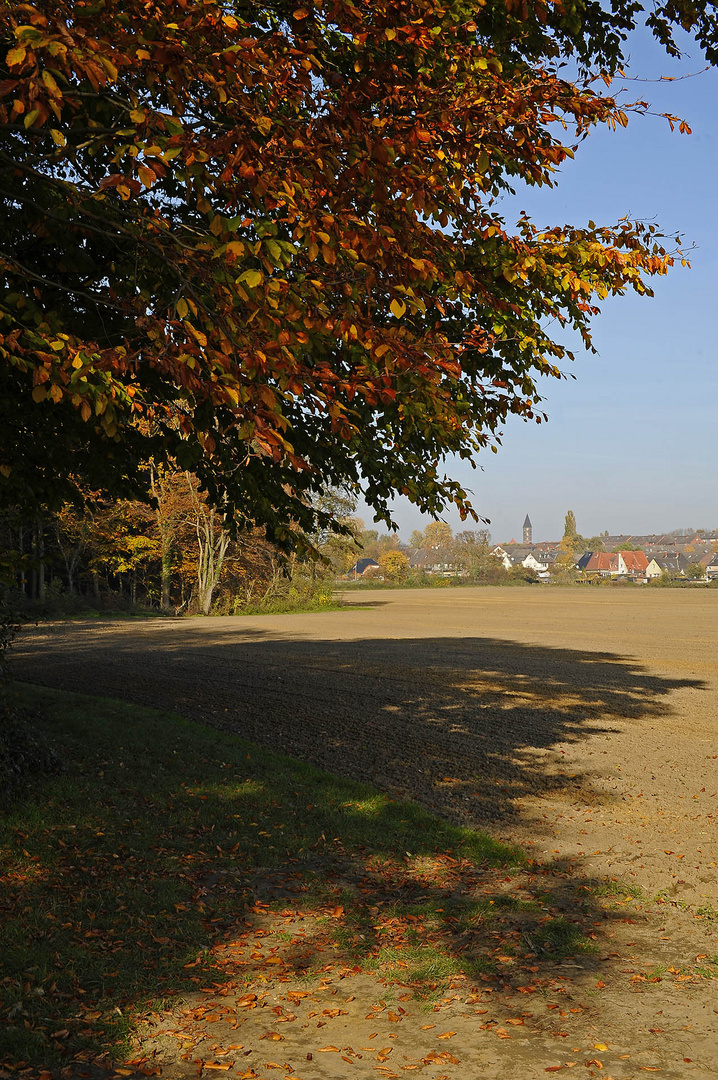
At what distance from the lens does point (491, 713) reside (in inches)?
506

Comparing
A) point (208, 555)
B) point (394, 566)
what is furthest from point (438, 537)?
point (208, 555)

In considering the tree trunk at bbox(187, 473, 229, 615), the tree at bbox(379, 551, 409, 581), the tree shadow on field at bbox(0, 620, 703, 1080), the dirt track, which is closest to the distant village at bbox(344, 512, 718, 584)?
the tree at bbox(379, 551, 409, 581)

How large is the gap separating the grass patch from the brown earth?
371 millimetres

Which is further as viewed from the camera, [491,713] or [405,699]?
[405,699]

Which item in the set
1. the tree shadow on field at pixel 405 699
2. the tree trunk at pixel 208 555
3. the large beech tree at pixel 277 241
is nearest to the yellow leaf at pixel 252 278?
the large beech tree at pixel 277 241

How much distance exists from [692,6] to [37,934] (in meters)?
9.25

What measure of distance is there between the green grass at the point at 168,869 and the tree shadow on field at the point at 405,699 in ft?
2.98

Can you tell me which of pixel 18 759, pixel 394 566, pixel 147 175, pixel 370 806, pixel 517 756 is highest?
pixel 147 175

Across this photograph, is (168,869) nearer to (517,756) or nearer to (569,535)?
(517,756)

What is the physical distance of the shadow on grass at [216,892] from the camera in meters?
4.70

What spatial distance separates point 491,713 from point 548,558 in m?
168

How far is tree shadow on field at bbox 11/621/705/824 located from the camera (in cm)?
938

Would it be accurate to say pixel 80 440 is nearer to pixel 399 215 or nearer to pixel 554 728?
pixel 399 215

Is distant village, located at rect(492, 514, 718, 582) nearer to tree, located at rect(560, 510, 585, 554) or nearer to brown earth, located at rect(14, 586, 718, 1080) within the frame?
tree, located at rect(560, 510, 585, 554)
